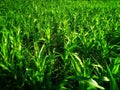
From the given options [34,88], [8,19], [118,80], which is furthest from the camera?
[8,19]

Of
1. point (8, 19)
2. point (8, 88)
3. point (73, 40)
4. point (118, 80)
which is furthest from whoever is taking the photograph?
point (8, 19)

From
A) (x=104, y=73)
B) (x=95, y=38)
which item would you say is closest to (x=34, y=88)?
(x=104, y=73)

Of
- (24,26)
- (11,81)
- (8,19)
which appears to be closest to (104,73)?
(11,81)

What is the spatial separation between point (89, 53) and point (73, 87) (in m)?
0.75

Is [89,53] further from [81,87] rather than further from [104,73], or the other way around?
[81,87]

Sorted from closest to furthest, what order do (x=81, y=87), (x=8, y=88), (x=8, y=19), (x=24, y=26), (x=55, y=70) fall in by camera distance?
(x=81, y=87), (x=8, y=88), (x=55, y=70), (x=24, y=26), (x=8, y=19)

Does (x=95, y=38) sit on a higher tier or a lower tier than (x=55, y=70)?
higher

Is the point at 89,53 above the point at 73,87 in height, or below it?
above

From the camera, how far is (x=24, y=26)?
11.3 feet

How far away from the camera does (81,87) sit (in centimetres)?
153

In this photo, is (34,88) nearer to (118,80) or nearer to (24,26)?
(118,80)

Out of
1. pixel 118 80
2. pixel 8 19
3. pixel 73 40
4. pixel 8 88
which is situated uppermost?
pixel 8 19

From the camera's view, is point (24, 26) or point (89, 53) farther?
point (24, 26)

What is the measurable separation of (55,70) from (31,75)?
0.41 meters
